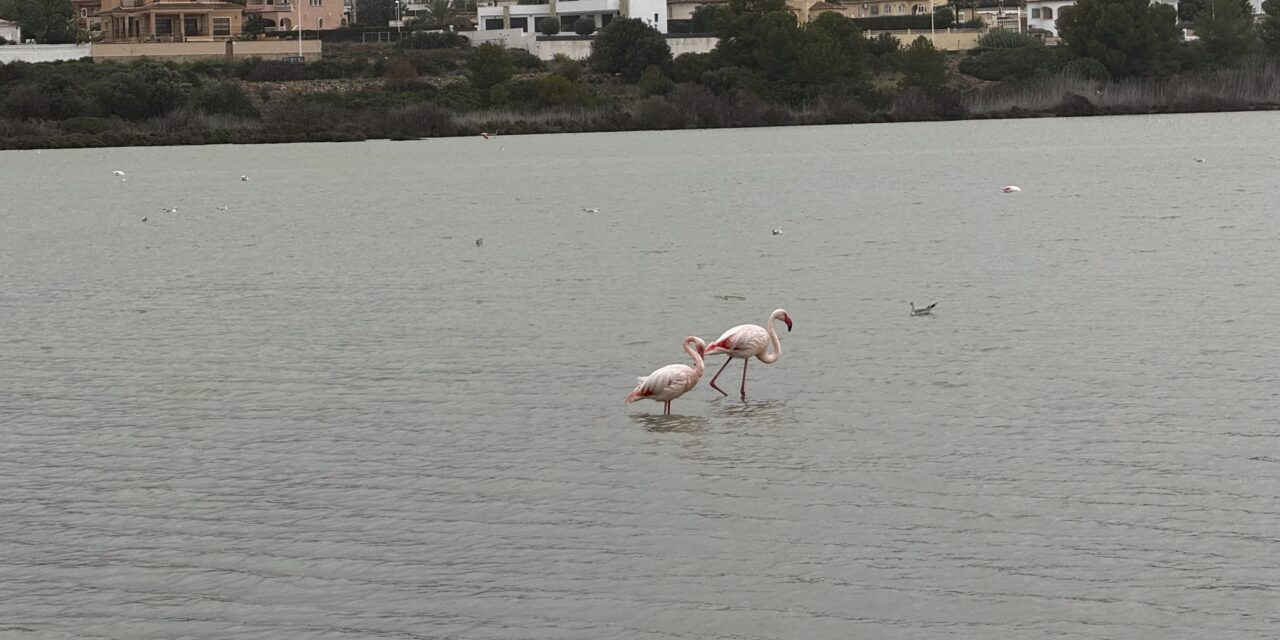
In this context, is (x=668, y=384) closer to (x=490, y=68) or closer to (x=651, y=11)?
(x=490, y=68)

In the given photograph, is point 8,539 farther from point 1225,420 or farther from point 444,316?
point 444,316

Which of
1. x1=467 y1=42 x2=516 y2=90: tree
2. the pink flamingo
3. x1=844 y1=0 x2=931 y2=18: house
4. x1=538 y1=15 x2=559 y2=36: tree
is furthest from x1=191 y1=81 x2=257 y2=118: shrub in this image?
x1=844 y1=0 x2=931 y2=18: house

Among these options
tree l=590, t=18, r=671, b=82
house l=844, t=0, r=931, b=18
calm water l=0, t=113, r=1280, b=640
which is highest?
house l=844, t=0, r=931, b=18

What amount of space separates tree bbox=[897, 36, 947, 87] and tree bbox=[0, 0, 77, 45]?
58.7 meters

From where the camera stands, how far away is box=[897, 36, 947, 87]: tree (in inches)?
3976

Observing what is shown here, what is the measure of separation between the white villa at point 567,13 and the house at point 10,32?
3261 centimetres

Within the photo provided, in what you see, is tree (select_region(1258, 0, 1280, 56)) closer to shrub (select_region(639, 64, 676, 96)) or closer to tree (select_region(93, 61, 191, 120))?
shrub (select_region(639, 64, 676, 96))

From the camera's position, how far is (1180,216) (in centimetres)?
3164

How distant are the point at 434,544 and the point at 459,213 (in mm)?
27370

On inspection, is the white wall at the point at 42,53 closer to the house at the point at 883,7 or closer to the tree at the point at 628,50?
the tree at the point at 628,50

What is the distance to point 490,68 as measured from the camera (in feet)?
332

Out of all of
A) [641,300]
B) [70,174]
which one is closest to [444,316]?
[641,300]

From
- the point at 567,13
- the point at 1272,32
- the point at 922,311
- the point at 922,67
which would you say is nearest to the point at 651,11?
the point at 567,13

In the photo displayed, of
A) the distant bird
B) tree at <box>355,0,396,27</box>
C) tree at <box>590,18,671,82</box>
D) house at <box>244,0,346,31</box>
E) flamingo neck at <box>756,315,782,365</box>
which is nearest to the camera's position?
flamingo neck at <box>756,315,782,365</box>
